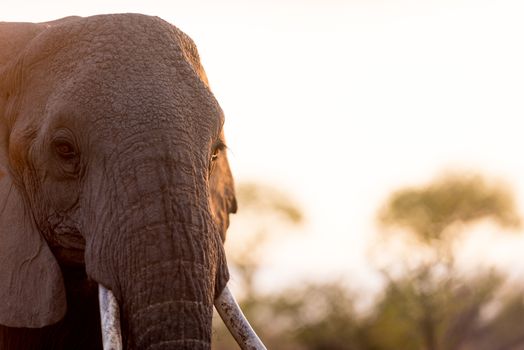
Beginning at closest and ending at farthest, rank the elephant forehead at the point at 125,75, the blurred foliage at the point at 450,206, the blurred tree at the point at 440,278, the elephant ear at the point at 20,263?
the elephant forehead at the point at 125,75 < the elephant ear at the point at 20,263 < the blurred tree at the point at 440,278 < the blurred foliage at the point at 450,206

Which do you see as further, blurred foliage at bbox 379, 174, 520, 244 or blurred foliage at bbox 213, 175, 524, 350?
blurred foliage at bbox 379, 174, 520, 244

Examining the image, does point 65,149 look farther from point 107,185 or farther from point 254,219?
point 254,219

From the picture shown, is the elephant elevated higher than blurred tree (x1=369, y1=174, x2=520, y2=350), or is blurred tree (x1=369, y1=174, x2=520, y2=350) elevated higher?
blurred tree (x1=369, y1=174, x2=520, y2=350)

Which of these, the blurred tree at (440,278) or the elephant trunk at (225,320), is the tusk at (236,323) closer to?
the elephant trunk at (225,320)

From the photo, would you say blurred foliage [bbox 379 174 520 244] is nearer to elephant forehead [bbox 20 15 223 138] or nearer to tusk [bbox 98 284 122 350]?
elephant forehead [bbox 20 15 223 138]

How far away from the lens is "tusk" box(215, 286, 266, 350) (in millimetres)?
3508

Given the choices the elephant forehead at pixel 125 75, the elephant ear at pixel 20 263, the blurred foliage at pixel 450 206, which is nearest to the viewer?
the elephant forehead at pixel 125 75

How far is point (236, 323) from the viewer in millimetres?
3561

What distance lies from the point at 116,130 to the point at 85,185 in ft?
0.77

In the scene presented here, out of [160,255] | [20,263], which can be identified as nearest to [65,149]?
[20,263]

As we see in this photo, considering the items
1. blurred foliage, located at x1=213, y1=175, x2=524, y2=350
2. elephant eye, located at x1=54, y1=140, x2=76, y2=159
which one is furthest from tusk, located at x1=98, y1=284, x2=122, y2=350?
blurred foliage, located at x1=213, y1=175, x2=524, y2=350

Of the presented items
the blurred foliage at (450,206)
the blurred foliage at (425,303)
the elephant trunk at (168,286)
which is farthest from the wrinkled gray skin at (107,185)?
the blurred foliage at (450,206)

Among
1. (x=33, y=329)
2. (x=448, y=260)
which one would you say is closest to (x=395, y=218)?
(x=448, y=260)

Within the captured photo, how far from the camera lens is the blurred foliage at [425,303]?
840 inches
